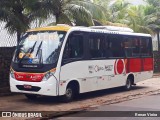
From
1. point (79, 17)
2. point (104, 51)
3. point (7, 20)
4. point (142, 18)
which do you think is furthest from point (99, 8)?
point (142, 18)

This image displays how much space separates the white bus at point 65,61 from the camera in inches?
506

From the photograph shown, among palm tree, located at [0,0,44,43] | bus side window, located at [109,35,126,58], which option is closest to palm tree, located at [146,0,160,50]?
bus side window, located at [109,35,126,58]

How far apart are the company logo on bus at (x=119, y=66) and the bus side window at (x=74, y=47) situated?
2.95 meters

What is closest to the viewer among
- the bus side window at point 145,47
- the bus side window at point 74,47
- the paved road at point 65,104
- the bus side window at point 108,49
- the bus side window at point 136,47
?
the paved road at point 65,104

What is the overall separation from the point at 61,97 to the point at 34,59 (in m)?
1.70

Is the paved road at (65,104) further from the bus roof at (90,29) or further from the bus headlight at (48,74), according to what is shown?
the bus roof at (90,29)

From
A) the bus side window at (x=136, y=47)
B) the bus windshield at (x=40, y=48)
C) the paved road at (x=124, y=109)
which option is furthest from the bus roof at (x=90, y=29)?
the paved road at (x=124, y=109)

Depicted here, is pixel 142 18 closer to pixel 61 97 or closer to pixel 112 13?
pixel 112 13

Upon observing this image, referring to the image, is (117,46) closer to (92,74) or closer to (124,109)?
(92,74)

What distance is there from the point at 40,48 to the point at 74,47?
1.31m

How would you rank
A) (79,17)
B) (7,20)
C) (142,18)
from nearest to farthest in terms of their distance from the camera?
(7,20)
(79,17)
(142,18)

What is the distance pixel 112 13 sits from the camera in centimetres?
2673

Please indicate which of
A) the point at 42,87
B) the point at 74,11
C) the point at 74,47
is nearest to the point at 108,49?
the point at 74,47

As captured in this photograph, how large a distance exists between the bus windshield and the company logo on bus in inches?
160
